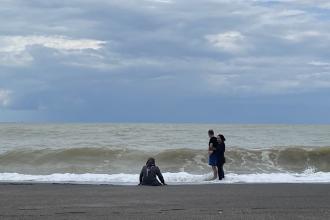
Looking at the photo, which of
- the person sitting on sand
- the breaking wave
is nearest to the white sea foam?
the person sitting on sand

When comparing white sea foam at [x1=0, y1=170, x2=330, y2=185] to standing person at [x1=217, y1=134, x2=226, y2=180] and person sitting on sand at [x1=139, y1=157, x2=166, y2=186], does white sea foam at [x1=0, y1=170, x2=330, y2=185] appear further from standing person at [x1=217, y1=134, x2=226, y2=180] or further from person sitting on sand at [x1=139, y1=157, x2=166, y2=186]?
person sitting on sand at [x1=139, y1=157, x2=166, y2=186]

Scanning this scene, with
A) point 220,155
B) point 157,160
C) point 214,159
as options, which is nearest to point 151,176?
point 214,159

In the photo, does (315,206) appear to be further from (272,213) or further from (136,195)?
(136,195)

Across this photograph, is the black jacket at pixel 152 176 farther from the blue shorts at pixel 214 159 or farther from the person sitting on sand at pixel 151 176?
the blue shorts at pixel 214 159

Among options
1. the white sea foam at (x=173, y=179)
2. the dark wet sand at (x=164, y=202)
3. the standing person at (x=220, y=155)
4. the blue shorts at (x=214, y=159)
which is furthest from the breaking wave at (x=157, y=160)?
the dark wet sand at (x=164, y=202)

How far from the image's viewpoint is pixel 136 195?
13680mm

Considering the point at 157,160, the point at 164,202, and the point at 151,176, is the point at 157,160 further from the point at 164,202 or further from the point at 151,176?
the point at 164,202

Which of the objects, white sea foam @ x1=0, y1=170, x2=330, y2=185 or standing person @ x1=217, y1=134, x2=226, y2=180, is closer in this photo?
standing person @ x1=217, y1=134, x2=226, y2=180

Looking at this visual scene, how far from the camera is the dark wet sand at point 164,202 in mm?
10117

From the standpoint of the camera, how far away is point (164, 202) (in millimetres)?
12039

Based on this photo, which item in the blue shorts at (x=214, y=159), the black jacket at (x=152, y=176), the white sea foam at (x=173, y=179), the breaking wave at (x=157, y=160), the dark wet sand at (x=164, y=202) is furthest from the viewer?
the breaking wave at (x=157, y=160)

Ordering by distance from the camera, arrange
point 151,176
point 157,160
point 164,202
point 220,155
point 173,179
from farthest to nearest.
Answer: point 157,160
point 173,179
point 220,155
point 151,176
point 164,202

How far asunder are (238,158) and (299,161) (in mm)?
3048

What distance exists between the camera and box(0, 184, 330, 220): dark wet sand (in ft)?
33.2
